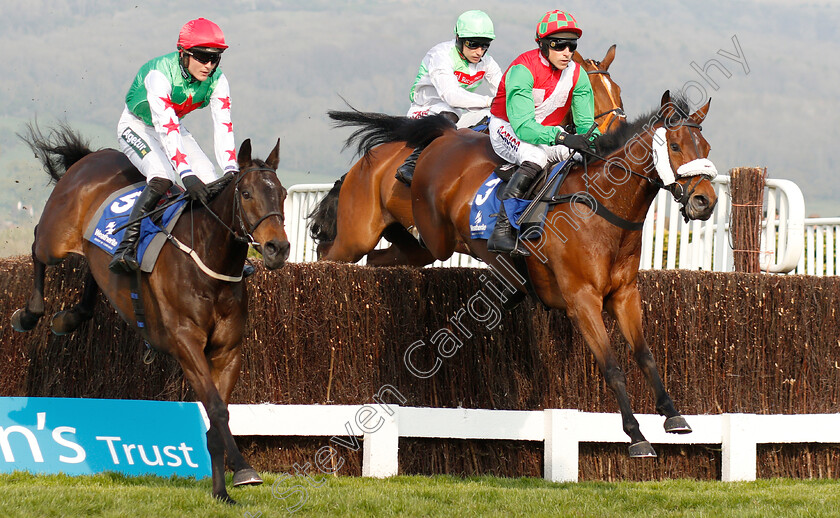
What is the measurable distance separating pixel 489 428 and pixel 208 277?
1.97m

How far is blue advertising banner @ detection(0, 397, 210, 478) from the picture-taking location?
5758mm

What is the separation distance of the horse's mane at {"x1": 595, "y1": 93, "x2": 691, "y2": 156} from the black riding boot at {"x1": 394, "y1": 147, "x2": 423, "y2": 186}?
5.62 ft

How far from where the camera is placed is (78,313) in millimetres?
5969

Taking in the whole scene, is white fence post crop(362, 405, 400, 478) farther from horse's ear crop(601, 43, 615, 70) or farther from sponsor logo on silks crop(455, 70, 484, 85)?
horse's ear crop(601, 43, 615, 70)

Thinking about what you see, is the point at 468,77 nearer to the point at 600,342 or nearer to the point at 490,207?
the point at 490,207

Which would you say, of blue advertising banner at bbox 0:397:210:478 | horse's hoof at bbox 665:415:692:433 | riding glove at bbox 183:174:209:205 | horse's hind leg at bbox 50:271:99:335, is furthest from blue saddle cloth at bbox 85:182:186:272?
horse's hoof at bbox 665:415:692:433

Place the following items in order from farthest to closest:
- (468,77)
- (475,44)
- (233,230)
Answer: (468,77) → (475,44) → (233,230)

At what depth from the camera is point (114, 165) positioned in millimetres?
6082

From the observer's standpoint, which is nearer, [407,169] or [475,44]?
[407,169]

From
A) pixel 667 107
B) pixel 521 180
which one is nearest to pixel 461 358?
pixel 521 180

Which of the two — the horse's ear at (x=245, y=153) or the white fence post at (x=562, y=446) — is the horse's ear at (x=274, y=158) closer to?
the horse's ear at (x=245, y=153)

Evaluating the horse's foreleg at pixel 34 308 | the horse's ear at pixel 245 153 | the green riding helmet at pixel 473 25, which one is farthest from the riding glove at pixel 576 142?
the horse's foreleg at pixel 34 308

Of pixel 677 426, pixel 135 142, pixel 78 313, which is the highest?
pixel 135 142

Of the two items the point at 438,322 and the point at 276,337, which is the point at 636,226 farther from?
the point at 276,337
